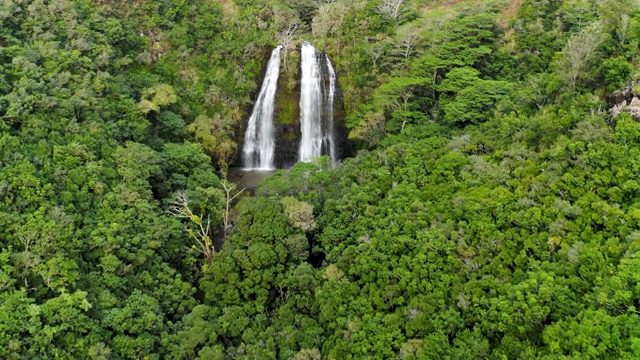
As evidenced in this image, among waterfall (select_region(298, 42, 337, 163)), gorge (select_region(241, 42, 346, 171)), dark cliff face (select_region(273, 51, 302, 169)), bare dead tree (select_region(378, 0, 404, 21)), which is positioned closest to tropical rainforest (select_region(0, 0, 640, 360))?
gorge (select_region(241, 42, 346, 171))

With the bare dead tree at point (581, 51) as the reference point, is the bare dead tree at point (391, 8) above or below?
above

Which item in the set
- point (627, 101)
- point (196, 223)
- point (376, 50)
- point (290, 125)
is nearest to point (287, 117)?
point (290, 125)

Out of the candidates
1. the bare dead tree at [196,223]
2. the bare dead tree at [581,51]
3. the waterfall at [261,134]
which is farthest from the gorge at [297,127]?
the bare dead tree at [581,51]

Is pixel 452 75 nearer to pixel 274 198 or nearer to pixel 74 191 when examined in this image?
pixel 274 198

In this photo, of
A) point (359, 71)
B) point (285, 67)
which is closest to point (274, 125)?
point (285, 67)

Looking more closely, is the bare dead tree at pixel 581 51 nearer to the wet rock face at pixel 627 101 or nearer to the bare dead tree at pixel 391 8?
the wet rock face at pixel 627 101

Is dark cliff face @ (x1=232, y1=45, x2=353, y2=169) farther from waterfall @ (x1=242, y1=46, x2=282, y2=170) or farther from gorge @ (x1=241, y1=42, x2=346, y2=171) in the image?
waterfall @ (x1=242, y1=46, x2=282, y2=170)
